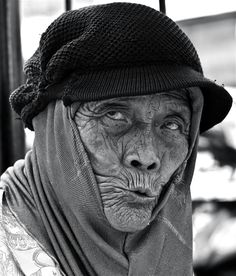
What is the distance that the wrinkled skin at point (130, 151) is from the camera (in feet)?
5.24

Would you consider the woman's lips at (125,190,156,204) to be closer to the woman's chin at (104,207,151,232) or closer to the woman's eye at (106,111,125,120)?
the woman's chin at (104,207,151,232)

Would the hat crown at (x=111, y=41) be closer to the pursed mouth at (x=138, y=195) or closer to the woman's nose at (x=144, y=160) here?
the woman's nose at (x=144, y=160)

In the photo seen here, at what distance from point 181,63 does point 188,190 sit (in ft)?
1.49

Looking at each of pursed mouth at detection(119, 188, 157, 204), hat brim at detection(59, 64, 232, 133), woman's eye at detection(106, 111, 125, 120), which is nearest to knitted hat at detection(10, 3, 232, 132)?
hat brim at detection(59, 64, 232, 133)

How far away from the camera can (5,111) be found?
10.3 feet

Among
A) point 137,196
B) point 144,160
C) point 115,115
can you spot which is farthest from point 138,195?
point 115,115

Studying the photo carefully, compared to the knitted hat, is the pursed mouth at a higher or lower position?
lower

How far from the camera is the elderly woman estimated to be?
156 cm

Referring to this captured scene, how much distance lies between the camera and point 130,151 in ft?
5.24

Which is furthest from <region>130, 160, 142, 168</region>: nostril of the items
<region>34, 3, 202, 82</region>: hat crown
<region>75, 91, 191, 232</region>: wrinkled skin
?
<region>34, 3, 202, 82</region>: hat crown

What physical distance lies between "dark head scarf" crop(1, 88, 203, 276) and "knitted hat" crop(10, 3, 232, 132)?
0.08m

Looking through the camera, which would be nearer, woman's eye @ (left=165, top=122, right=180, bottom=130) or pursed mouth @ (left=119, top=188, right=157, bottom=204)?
pursed mouth @ (left=119, top=188, right=157, bottom=204)

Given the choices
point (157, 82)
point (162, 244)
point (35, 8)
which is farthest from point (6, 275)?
point (35, 8)

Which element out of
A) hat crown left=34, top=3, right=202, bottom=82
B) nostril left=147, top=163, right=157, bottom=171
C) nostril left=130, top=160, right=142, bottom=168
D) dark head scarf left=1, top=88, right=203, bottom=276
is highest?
hat crown left=34, top=3, right=202, bottom=82
